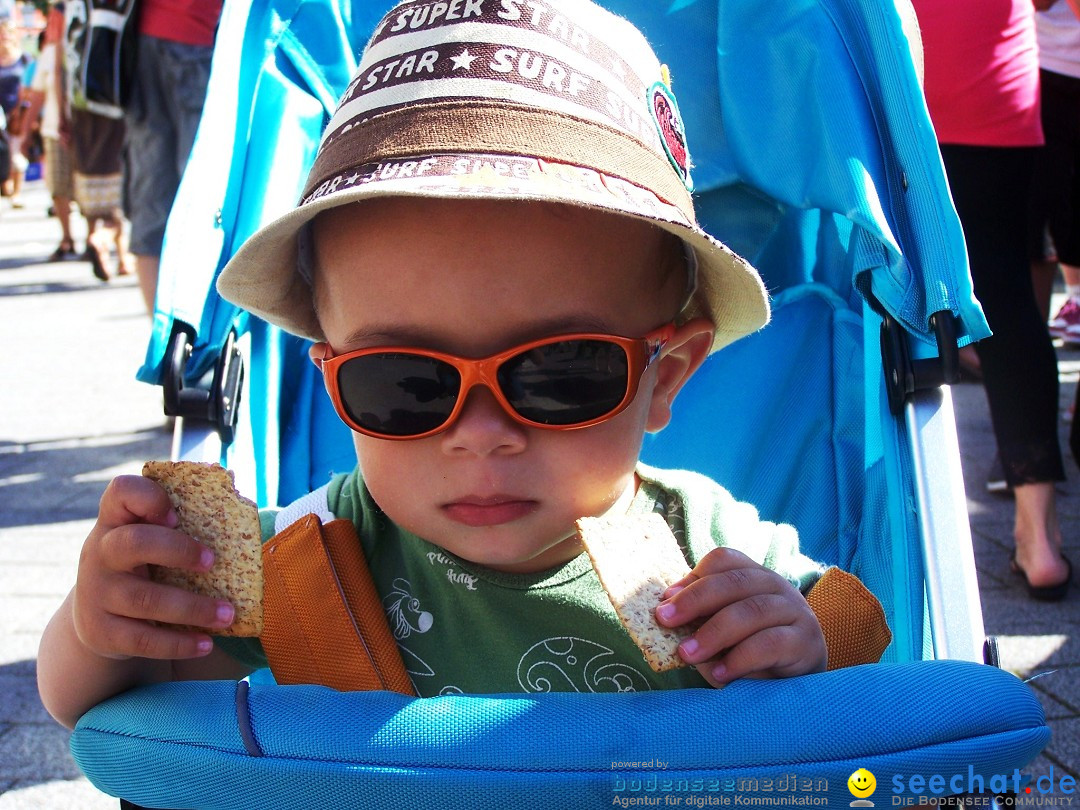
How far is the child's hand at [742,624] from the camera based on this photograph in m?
1.17

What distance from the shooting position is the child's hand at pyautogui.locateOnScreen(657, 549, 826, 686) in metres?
1.17

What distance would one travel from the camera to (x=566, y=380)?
129cm

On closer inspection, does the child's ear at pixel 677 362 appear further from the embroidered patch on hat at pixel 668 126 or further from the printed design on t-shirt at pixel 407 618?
the printed design on t-shirt at pixel 407 618

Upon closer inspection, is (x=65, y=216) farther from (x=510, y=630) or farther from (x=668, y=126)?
(x=510, y=630)

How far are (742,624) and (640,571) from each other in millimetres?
139

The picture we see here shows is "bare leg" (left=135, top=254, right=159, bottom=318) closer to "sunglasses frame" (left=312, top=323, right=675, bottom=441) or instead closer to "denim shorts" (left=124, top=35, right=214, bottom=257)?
"denim shorts" (left=124, top=35, right=214, bottom=257)

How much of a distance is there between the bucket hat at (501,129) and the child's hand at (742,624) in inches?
16.8

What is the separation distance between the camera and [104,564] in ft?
3.96

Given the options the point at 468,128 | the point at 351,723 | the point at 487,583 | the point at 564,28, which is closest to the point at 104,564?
the point at 351,723

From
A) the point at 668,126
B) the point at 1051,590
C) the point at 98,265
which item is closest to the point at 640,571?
the point at 668,126

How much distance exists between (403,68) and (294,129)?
29.3 inches

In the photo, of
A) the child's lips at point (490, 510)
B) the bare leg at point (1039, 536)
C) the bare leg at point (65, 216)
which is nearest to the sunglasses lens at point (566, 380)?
the child's lips at point (490, 510)

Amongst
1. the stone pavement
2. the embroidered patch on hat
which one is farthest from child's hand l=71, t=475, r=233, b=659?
the stone pavement

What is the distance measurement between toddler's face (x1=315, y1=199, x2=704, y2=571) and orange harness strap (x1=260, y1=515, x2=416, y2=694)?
0.42 ft
